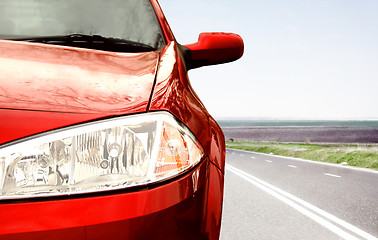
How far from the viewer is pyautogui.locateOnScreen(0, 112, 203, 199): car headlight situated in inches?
45.4

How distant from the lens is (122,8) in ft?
8.09

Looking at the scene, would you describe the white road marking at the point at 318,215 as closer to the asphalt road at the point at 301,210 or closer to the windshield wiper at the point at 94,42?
the asphalt road at the point at 301,210

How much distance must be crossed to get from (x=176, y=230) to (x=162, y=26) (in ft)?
4.60

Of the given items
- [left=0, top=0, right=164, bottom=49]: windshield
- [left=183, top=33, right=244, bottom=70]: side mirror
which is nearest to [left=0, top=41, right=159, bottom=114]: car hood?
[left=0, top=0, right=164, bottom=49]: windshield

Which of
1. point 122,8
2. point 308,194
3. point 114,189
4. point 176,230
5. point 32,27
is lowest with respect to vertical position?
point 308,194

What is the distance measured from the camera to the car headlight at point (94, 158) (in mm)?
1152

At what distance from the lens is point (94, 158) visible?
4.02ft

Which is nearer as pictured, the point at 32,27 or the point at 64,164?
the point at 64,164

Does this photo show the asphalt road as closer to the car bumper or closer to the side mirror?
the side mirror

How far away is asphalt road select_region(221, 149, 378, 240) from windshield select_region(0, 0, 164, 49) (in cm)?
270

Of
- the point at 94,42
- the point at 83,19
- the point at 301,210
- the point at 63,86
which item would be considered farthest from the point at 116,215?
the point at 301,210

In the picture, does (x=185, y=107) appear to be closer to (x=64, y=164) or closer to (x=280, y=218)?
(x=64, y=164)

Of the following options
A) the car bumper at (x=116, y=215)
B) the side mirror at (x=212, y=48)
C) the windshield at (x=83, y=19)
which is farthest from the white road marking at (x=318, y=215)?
the car bumper at (x=116, y=215)

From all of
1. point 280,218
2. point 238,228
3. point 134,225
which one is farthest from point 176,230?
point 280,218
